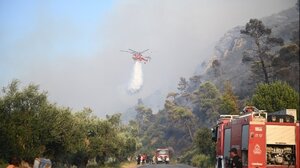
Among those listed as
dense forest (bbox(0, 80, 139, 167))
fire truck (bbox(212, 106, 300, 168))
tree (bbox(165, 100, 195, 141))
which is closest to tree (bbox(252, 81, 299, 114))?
dense forest (bbox(0, 80, 139, 167))

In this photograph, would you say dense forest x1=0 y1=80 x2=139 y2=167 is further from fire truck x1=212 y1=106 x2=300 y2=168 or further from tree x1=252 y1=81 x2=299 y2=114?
tree x1=252 y1=81 x2=299 y2=114

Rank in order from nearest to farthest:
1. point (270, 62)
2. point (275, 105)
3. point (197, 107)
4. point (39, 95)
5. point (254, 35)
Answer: point (39, 95), point (275, 105), point (254, 35), point (270, 62), point (197, 107)

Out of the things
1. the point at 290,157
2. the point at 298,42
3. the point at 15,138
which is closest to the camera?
the point at 290,157

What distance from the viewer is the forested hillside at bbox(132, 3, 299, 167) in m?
49.6

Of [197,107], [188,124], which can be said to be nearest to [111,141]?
[188,124]

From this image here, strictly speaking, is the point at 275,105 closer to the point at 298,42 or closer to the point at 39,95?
the point at 39,95

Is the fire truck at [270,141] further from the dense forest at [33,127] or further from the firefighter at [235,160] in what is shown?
the dense forest at [33,127]

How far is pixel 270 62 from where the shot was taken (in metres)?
91.9

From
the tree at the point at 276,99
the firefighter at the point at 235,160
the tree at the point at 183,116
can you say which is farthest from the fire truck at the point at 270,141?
the tree at the point at 183,116

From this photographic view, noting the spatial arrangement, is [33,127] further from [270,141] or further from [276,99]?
[276,99]

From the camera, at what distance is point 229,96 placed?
2704 inches

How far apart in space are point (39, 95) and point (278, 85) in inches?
1018

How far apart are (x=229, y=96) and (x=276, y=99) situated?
77.2ft

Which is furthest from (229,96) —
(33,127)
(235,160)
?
(235,160)
